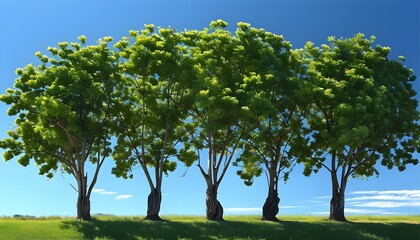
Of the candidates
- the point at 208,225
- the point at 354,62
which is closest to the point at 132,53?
the point at 208,225

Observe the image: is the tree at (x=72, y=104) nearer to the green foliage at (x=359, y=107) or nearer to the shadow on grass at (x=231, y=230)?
the shadow on grass at (x=231, y=230)

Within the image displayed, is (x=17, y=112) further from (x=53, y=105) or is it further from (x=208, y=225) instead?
(x=208, y=225)

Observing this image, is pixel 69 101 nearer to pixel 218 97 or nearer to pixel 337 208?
pixel 218 97

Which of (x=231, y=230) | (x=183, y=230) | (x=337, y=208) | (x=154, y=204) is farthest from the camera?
(x=337, y=208)

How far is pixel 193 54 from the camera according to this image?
40.5 metres

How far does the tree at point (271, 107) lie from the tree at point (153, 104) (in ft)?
17.9

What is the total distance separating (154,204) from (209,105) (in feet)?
29.9

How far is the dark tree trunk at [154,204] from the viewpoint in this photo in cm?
3956

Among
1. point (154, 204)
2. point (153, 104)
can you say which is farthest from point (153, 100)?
point (154, 204)

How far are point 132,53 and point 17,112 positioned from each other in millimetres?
11098

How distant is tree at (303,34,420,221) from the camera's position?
41.4 meters

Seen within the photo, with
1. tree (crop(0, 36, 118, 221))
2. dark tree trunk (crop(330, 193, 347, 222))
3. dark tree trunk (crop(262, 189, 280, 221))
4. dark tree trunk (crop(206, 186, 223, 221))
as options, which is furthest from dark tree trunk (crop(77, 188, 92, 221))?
dark tree trunk (crop(330, 193, 347, 222))

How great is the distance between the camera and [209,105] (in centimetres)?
3712

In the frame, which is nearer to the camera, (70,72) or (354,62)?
(70,72)
